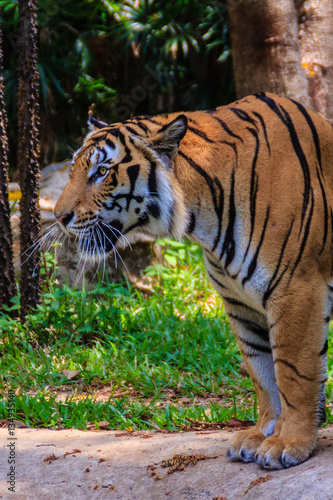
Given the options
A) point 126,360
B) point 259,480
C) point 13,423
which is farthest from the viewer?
point 126,360

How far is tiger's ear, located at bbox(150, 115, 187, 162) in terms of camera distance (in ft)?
8.63

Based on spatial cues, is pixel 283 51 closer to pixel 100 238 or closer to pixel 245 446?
pixel 100 238

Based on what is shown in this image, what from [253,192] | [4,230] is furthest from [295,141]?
[4,230]

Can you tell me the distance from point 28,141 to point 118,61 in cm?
429

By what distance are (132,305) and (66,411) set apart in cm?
182

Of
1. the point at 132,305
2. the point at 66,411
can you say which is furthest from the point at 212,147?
the point at 132,305

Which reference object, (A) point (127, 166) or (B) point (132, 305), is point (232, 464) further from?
(B) point (132, 305)

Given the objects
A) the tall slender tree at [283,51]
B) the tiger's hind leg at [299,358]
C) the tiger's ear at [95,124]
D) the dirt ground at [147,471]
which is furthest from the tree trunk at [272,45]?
the dirt ground at [147,471]

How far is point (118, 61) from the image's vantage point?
28.6 feet

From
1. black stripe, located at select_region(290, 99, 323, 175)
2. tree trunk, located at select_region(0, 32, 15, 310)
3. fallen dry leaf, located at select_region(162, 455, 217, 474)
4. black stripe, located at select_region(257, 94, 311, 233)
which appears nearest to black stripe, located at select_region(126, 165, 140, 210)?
black stripe, located at select_region(257, 94, 311, 233)

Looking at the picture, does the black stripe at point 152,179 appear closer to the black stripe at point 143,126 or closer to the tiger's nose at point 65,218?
the black stripe at point 143,126

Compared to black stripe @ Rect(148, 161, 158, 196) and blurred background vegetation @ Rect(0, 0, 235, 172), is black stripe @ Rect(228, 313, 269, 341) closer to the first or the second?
black stripe @ Rect(148, 161, 158, 196)

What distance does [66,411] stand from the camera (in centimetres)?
373

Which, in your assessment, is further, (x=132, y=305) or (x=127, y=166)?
(x=132, y=305)
